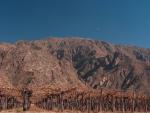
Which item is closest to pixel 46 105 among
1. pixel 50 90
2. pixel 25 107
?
pixel 50 90

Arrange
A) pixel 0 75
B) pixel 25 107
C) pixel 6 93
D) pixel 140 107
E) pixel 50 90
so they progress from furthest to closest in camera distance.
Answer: pixel 0 75 → pixel 140 107 → pixel 6 93 → pixel 50 90 → pixel 25 107

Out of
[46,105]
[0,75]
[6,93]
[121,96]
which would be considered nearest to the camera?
[6,93]

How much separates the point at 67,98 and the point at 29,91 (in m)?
31.2

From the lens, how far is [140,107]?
414ft

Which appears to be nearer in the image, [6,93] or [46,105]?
[6,93]

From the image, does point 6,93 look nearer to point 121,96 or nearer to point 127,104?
point 121,96

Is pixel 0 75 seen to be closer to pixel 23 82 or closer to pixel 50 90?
pixel 23 82

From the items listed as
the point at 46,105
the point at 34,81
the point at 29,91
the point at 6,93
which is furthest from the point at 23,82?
the point at 29,91

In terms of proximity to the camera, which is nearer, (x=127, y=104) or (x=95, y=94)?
(x=95, y=94)

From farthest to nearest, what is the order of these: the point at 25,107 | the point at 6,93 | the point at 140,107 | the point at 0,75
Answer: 1. the point at 0,75
2. the point at 140,107
3. the point at 6,93
4. the point at 25,107

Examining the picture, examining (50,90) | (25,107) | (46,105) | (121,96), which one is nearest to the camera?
(25,107)

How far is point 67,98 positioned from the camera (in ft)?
354

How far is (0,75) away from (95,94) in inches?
4043

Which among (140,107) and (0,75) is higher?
(0,75)
